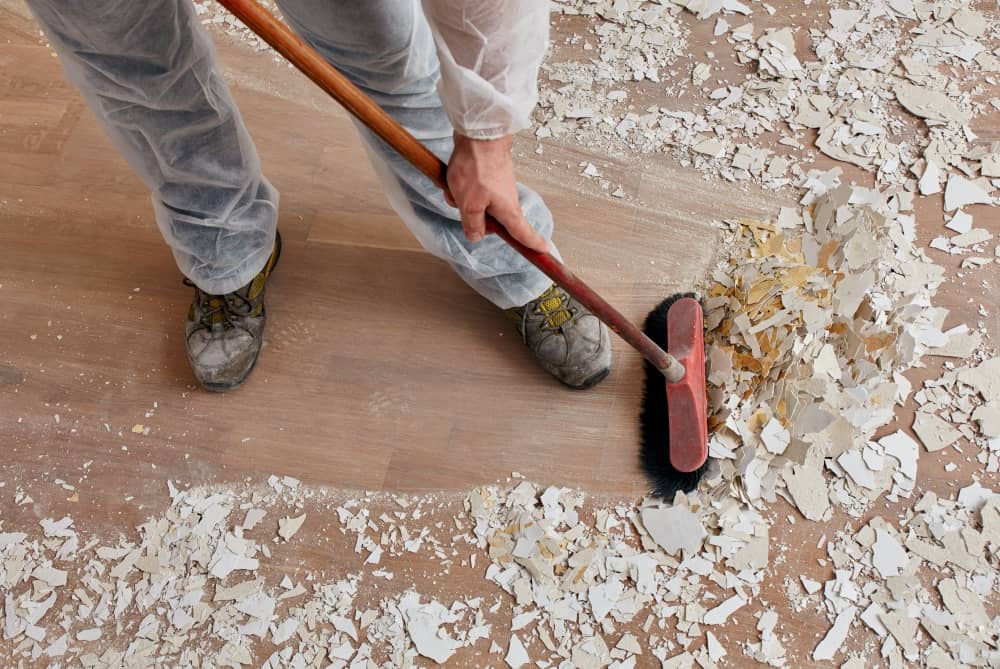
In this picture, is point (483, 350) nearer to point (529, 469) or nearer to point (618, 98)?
point (529, 469)

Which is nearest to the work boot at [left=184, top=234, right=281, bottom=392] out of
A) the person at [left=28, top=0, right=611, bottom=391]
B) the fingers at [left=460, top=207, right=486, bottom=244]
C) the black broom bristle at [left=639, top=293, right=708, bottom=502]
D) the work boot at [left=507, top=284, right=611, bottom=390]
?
the person at [left=28, top=0, right=611, bottom=391]

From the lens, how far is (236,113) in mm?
1365

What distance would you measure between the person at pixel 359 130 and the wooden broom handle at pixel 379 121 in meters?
0.03

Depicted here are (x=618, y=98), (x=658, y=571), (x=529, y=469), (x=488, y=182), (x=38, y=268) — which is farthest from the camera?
(x=618, y=98)

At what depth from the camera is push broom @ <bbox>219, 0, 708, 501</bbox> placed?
1.01m

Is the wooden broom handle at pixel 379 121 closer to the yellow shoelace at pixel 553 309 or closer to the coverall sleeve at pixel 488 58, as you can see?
the coverall sleeve at pixel 488 58

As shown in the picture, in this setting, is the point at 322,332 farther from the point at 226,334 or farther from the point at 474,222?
the point at 474,222

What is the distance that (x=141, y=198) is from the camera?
179 cm

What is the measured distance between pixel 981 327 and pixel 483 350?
35.5 inches

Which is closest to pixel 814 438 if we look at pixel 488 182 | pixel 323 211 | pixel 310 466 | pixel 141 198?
pixel 488 182

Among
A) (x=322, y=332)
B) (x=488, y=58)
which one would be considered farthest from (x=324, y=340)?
(x=488, y=58)

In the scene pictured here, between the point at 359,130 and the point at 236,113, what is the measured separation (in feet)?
0.75

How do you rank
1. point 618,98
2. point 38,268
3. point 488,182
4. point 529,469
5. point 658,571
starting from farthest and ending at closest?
point 618,98 → point 38,268 → point 529,469 → point 658,571 → point 488,182

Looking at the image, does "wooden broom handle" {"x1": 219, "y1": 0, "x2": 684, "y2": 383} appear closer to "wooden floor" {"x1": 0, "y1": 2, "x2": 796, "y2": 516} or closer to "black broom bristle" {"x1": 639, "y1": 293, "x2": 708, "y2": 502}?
"black broom bristle" {"x1": 639, "y1": 293, "x2": 708, "y2": 502}
